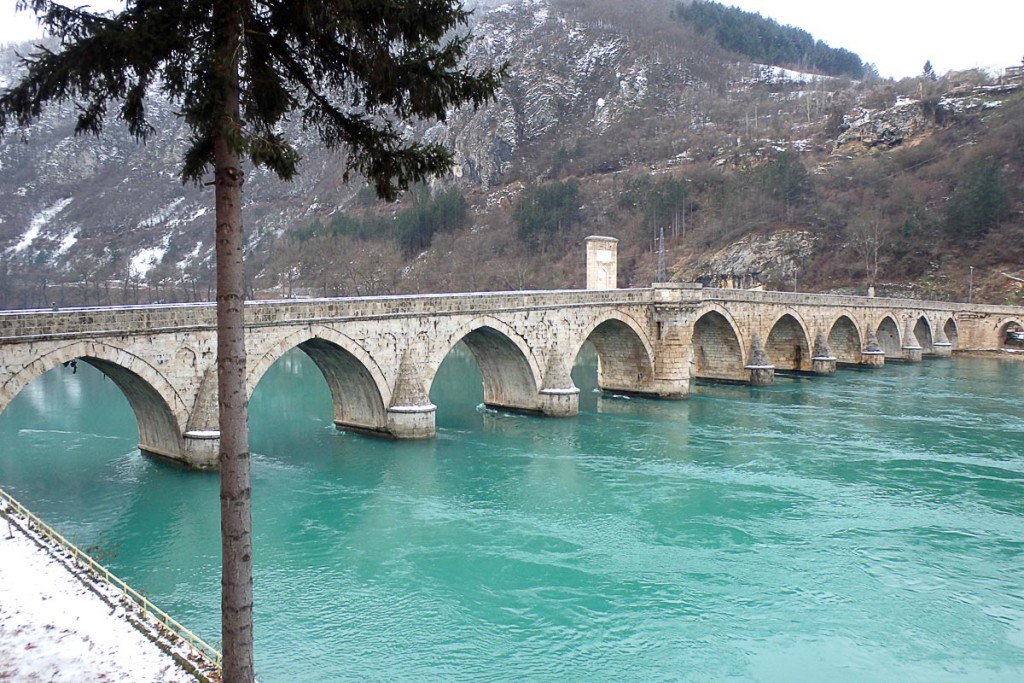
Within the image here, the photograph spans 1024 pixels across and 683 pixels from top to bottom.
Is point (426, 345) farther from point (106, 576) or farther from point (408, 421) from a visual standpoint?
point (106, 576)

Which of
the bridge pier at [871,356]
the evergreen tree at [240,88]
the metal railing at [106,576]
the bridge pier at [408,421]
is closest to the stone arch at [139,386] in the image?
the metal railing at [106,576]

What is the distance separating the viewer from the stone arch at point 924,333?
5628cm

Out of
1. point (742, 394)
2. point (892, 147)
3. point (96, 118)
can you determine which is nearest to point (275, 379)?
point (742, 394)

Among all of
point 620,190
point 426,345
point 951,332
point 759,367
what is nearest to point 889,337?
point 951,332

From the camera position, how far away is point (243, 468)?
6.84 metres

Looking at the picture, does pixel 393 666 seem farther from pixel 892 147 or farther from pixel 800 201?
pixel 892 147

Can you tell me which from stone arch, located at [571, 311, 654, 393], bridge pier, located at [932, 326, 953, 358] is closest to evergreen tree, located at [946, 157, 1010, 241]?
bridge pier, located at [932, 326, 953, 358]

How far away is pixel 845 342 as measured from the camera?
49344 mm

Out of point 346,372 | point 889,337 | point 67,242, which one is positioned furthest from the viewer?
point 67,242

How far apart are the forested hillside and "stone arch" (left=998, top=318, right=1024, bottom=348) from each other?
4749mm

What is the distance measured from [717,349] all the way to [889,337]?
68.0ft

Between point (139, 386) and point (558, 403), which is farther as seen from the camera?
point (558, 403)

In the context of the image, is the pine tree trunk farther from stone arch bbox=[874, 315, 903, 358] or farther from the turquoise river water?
stone arch bbox=[874, 315, 903, 358]

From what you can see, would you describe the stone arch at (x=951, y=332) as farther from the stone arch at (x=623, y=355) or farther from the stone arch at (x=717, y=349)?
the stone arch at (x=623, y=355)
